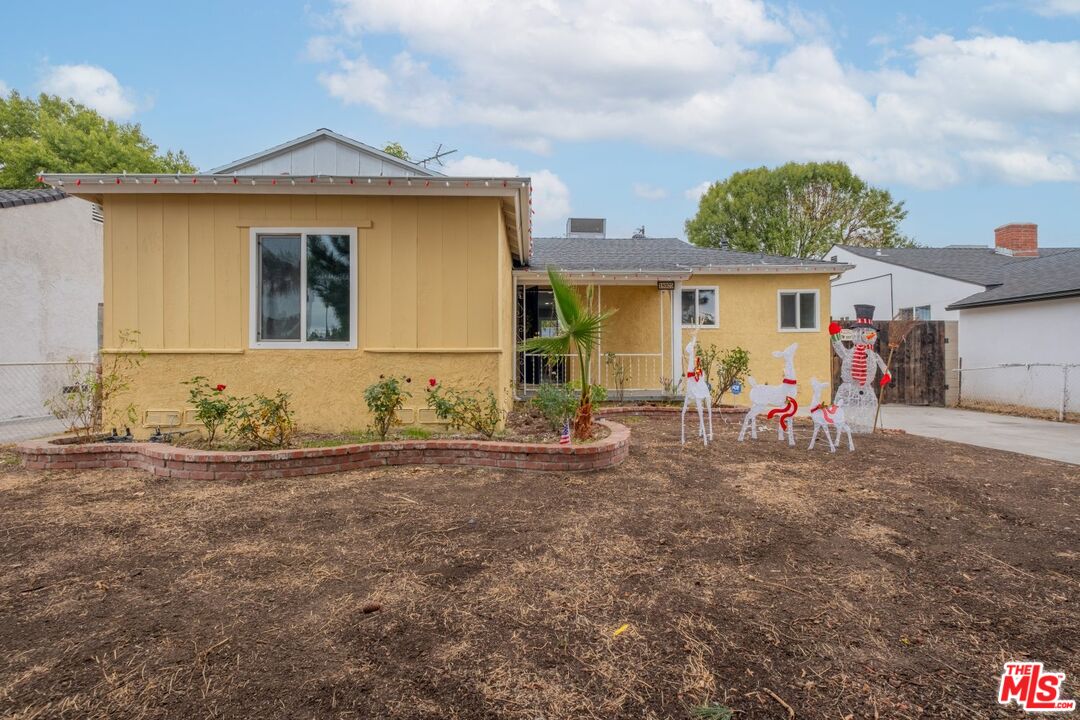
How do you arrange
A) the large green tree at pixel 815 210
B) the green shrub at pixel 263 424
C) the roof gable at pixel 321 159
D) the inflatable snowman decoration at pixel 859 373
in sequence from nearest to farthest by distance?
the green shrub at pixel 263 424
the inflatable snowman decoration at pixel 859 373
the roof gable at pixel 321 159
the large green tree at pixel 815 210

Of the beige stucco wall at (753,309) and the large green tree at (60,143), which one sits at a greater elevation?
the large green tree at (60,143)

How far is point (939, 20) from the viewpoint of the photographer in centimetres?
948

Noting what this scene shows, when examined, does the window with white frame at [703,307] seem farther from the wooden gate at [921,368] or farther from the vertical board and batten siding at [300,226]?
the vertical board and batten siding at [300,226]

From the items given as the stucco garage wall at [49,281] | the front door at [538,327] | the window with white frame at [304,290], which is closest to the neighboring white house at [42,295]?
the stucco garage wall at [49,281]

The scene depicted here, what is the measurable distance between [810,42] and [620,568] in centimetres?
1209

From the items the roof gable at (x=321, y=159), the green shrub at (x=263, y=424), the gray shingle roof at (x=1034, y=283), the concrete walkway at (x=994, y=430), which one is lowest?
the concrete walkway at (x=994, y=430)

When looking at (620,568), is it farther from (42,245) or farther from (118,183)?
(42,245)

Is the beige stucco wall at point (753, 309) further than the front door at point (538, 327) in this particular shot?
Yes

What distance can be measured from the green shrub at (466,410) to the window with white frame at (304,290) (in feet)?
4.69

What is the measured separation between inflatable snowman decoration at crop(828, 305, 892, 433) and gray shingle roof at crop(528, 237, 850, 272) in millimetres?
4008

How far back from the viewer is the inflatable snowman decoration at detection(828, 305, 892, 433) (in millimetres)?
6289

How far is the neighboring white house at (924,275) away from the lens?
1491 centimetres

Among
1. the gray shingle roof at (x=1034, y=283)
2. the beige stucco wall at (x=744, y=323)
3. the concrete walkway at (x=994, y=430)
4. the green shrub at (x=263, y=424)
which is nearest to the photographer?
the green shrub at (x=263, y=424)

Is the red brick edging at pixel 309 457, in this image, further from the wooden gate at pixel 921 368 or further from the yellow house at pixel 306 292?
the wooden gate at pixel 921 368
